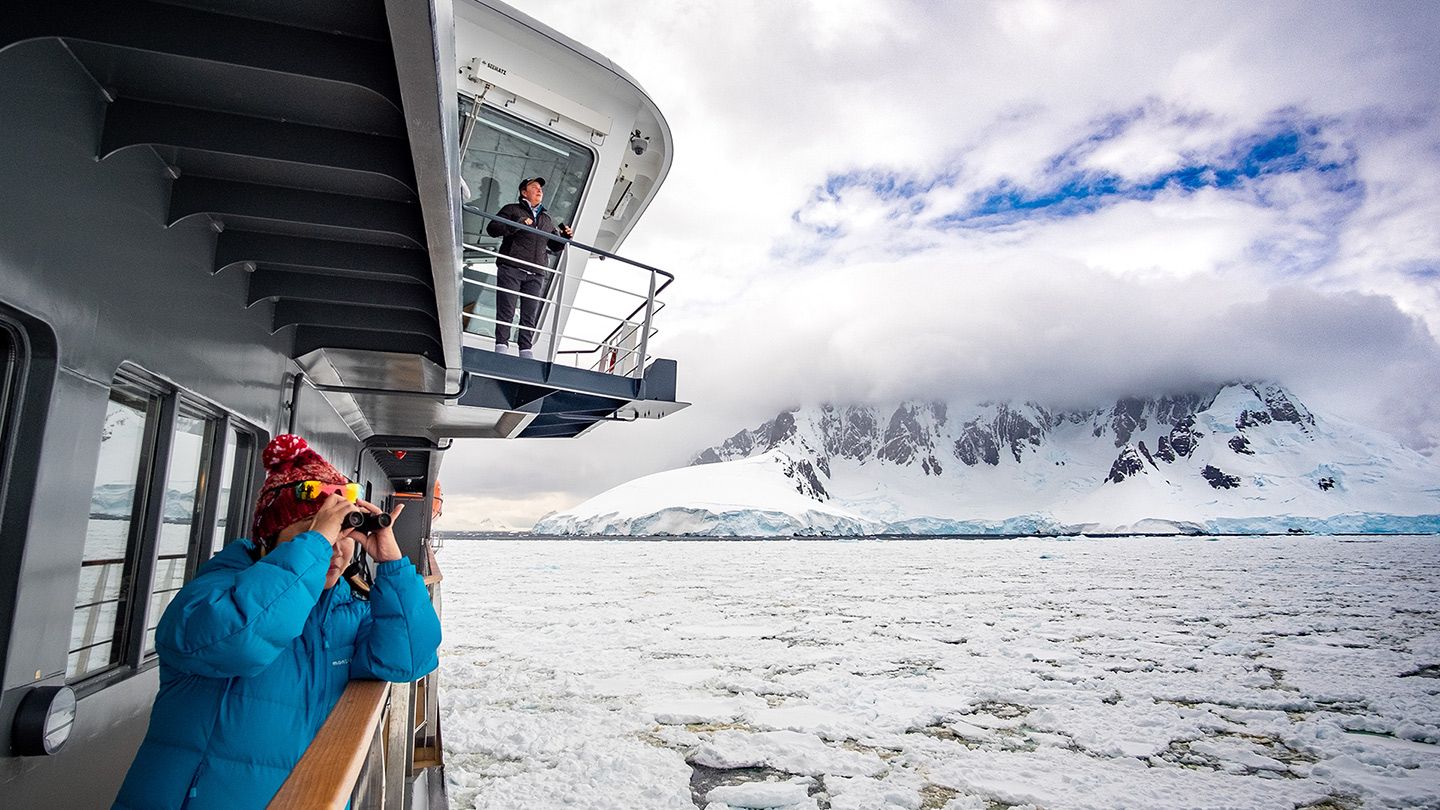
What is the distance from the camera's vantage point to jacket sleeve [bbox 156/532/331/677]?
4.85 ft

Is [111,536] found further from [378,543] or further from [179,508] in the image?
[378,543]

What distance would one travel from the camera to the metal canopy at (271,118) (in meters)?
1.92

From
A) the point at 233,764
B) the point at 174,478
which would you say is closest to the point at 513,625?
the point at 174,478

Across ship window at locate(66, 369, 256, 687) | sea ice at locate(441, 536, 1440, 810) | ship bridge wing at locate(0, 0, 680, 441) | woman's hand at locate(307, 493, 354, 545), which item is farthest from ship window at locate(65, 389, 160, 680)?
sea ice at locate(441, 536, 1440, 810)

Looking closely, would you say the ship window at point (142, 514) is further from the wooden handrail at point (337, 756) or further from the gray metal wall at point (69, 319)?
the wooden handrail at point (337, 756)

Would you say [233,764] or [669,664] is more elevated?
[233,764]

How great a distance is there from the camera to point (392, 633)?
193 centimetres

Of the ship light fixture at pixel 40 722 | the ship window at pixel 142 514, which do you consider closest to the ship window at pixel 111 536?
the ship window at pixel 142 514

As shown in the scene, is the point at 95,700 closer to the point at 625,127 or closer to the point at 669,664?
the point at 625,127

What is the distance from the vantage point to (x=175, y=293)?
305 centimetres

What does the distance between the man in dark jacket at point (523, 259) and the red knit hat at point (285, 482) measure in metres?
3.55

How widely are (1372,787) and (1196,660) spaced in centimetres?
476

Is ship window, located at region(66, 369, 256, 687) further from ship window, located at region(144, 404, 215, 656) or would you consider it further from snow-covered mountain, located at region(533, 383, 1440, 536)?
snow-covered mountain, located at region(533, 383, 1440, 536)

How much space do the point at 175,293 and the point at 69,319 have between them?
826 millimetres
